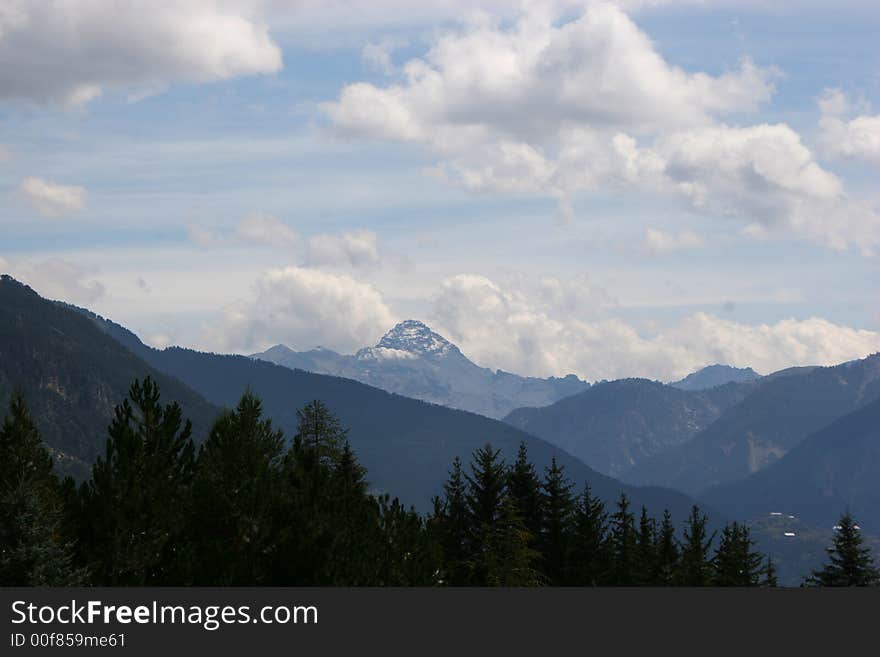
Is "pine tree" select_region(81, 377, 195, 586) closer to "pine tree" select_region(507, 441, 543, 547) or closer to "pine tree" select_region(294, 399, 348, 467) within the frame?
"pine tree" select_region(294, 399, 348, 467)

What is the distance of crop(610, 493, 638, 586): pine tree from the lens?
78.9 metres

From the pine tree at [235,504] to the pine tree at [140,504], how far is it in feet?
3.68

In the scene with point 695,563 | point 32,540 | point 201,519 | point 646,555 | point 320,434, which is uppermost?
point 320,434

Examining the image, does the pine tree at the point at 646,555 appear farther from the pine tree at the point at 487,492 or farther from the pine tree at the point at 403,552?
A: the pine tree at the point at 403,552

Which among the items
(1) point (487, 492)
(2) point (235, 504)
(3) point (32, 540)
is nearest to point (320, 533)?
(2) point (235, 504)

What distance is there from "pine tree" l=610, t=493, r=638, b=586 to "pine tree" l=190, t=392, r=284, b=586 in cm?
3844

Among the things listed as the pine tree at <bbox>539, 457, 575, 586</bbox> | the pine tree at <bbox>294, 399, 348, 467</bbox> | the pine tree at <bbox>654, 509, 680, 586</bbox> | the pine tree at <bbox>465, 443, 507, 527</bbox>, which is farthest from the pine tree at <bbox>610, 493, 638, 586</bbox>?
the pine tree at <bbox>294, 399, 348, 467</bbox>

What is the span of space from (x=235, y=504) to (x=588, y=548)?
40960 millimetres

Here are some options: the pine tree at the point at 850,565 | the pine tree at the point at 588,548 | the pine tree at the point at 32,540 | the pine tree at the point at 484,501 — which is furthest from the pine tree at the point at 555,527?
the pine tree at the point at 32,540

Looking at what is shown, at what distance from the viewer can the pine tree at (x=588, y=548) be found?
75.2m

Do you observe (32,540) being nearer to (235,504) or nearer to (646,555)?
(235,504)

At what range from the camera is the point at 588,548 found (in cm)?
7831
